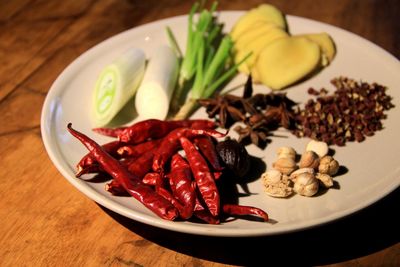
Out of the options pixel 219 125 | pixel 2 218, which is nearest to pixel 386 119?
pixel 219 125

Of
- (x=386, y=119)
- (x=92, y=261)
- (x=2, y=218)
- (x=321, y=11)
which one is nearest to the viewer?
(x=92, y=261)

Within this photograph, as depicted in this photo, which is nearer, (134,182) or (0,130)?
(134,182)

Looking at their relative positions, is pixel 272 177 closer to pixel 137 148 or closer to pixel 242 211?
pixel 242 211

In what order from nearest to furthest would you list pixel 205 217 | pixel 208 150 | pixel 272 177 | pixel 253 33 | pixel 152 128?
1. pixel 205 217
2. pixel 272 177
3. pixel 208 150
4. pixel 152 128
5. pixel 253 33

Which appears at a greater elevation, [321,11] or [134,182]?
[134,182]

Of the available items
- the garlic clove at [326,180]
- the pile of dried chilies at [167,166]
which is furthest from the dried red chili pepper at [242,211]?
the garlic clove at [326,180]

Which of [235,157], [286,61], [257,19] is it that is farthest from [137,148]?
[257,19]

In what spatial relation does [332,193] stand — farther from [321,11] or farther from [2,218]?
[321,11]
